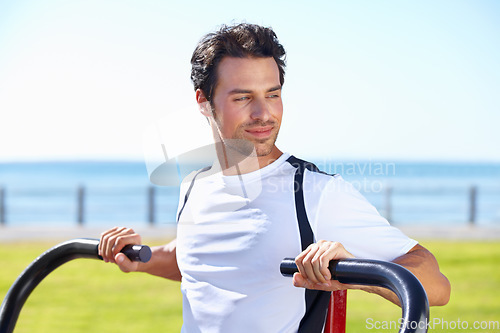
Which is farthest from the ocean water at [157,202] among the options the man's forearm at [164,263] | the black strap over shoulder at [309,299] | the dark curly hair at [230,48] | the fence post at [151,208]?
the black strap over shoulder at [309,299]

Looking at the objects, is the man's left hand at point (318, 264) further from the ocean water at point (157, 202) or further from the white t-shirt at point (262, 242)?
the ocean water at point (157, 202)

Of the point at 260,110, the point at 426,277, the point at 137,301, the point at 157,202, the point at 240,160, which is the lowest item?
the point at 157,202

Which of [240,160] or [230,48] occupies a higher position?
[230,48]

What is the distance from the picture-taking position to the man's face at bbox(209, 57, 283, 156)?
1.65 meters

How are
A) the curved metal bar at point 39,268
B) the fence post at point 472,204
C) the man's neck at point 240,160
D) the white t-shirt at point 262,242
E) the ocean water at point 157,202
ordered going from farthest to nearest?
1. the ocean water at point 157,202
2. the fence post at point 472,204
3. the man's neck at point 240,160
4. the curved metal bar at point 39,268
5. the white t-shirt at point 262,242

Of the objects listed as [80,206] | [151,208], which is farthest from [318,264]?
[80,206]

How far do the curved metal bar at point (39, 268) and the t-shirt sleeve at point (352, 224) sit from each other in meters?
0.44

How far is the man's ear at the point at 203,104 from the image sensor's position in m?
1.86

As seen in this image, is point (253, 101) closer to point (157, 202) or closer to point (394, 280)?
point (394, 280)

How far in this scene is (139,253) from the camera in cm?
154

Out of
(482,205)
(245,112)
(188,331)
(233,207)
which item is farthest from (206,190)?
(482,205)

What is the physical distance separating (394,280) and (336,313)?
0.44 meters

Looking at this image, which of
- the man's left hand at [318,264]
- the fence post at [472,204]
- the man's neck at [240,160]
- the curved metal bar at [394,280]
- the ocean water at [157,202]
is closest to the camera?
the curved metal bar at [394,280]

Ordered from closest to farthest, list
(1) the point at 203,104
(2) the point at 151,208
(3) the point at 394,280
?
1. (3) the point at 394,280
2. (1) the point at 203,104
3. (2) the point at 151,208
